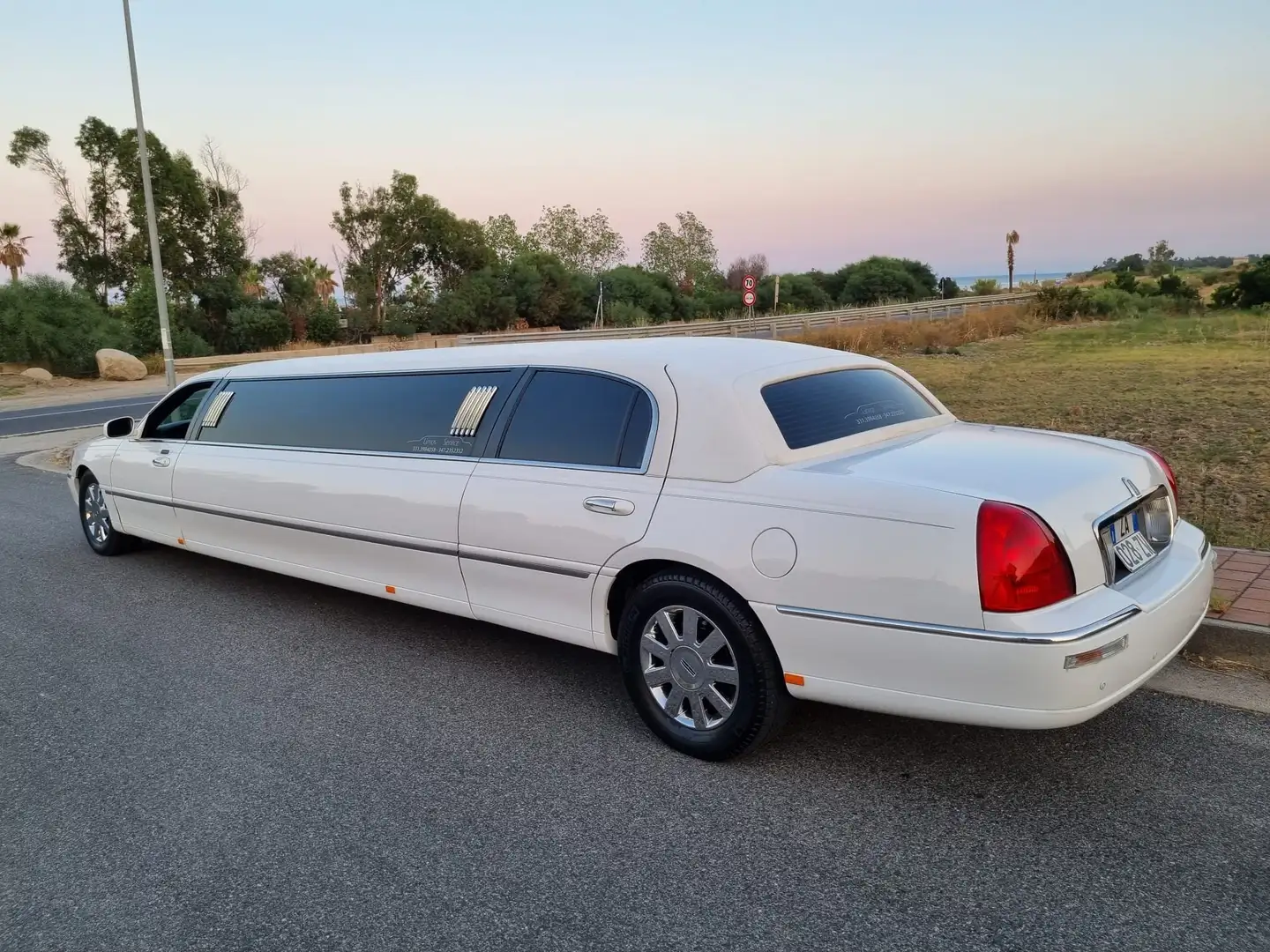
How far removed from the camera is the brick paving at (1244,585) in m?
4.26

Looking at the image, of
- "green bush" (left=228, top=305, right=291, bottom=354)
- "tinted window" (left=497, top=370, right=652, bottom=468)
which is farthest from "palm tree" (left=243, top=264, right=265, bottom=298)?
"tinted window" (left=497, top=370, right=652, bottom=468)

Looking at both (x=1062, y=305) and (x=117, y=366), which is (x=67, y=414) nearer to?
(x=117, y=366)

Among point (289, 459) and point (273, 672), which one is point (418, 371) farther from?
point (273, 672)

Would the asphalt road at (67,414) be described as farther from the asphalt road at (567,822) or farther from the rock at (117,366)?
the asphalt road at (567,822)

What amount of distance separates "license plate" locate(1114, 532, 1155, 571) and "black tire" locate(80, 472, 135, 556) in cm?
653

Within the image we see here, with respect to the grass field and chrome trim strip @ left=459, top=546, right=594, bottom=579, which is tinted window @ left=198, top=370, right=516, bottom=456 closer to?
chrome trim strip @ left=459, top=546, right=594, bottom=579

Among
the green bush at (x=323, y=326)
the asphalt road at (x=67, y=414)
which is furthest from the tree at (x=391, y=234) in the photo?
the asphalt road at (x=67, y=414)

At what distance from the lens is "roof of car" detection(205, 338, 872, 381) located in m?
3.87

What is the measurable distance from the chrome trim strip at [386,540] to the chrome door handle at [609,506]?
0.87ft

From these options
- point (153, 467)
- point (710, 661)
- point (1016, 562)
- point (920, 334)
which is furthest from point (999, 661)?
point (920, 334)

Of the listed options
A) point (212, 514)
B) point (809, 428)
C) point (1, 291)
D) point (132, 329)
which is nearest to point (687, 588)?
point (809, 428)

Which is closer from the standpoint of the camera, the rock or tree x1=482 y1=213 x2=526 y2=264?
the rock

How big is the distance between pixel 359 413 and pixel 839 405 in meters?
2.56

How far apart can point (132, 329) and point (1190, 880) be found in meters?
38.7
